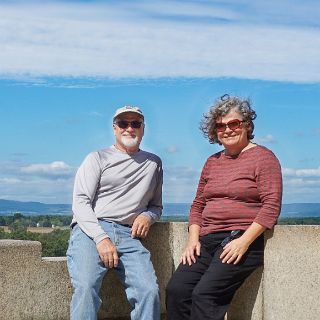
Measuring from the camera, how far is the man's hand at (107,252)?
595 cm

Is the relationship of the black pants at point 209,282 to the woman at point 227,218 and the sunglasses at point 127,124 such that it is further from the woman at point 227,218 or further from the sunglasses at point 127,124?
the sunglasses at point 127,124

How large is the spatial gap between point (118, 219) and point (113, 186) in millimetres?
230

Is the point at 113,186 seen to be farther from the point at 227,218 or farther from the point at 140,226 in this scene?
the point at 227,218

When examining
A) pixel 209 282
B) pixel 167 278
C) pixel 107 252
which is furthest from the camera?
pixel 167 278

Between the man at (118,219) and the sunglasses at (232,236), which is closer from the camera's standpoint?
the sunglasses at (232,236)

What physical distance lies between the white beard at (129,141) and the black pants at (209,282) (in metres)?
0.81

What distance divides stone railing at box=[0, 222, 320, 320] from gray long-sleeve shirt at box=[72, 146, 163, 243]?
0.54m

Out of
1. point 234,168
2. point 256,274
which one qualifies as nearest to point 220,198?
point 234,168

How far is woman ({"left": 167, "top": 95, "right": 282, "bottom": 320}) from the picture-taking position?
5703 mm

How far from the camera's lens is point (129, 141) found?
6199 mm

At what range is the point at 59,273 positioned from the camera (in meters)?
6.61

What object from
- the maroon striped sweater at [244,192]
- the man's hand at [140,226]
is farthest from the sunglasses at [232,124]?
the man's hand at [140,226]

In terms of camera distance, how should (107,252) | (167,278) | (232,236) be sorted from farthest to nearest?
(167,278)
(107,252)
(232,236)

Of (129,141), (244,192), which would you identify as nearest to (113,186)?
(129,141)
